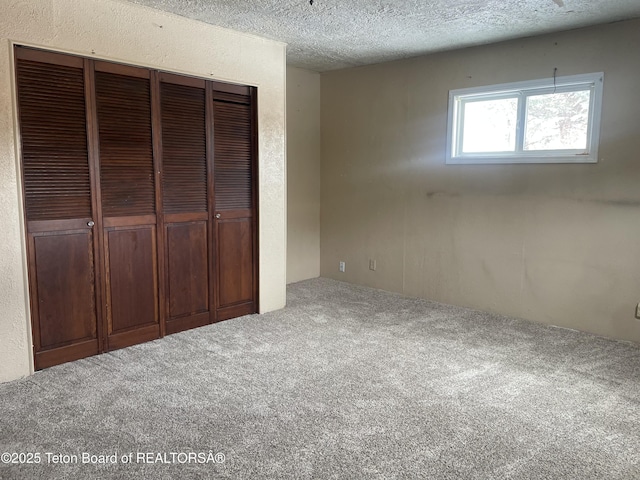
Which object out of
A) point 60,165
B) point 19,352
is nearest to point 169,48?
point 60,165

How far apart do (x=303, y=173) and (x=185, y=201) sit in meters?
2.07

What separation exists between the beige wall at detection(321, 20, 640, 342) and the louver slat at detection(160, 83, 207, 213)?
2.06 metres

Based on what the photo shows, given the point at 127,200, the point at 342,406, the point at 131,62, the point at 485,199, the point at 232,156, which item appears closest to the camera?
the point at 342,406

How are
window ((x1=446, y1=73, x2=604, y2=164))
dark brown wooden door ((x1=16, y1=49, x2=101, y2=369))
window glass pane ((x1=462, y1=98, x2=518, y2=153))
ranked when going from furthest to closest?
1. window glass pane ((x1=462, y1=98, x2=518, y2=153))
2. window ((x1=446, y1=73, x2=604, y2=164))
3. dark brown wooden door ((x1=16, y1=49, x2=101, y2=369))

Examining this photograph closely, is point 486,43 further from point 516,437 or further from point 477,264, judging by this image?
point 516,437

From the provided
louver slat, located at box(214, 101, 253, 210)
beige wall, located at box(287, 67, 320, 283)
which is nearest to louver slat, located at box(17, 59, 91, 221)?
louver slat, located at box(214, 101, 253, 210)

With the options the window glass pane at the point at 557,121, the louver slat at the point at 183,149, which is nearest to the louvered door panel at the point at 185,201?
the louver slat at the point at 183,149

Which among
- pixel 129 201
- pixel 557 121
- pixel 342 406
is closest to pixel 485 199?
pixel 557 121

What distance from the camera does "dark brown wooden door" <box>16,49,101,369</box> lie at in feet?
9.53

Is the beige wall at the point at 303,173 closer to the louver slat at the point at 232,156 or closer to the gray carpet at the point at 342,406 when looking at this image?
the louver slat at the point at 232,156

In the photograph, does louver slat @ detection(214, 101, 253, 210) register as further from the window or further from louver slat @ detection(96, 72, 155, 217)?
the window

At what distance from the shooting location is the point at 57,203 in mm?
3039

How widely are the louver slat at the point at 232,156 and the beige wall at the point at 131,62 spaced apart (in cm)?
12

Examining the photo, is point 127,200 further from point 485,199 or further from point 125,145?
point 485,199
